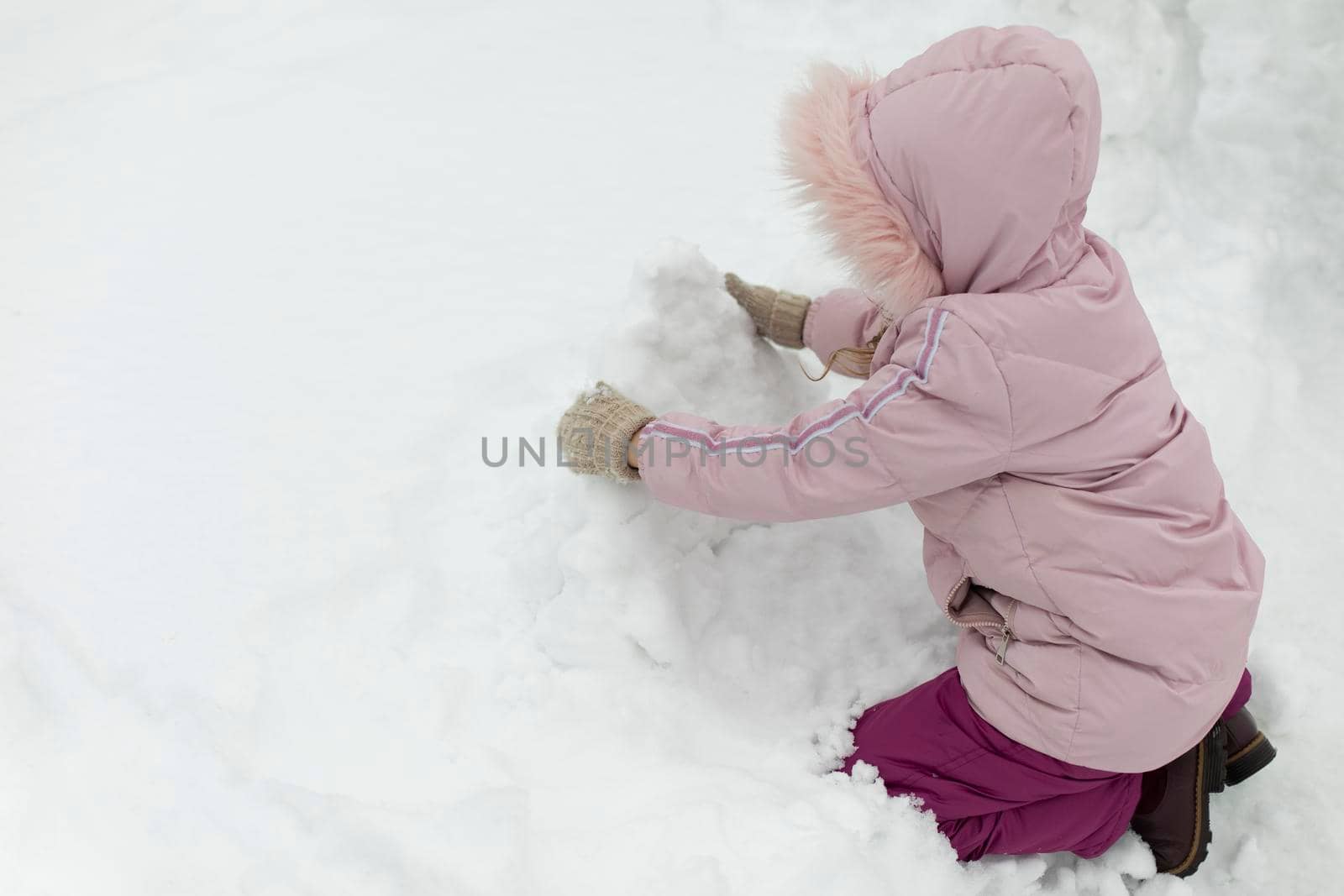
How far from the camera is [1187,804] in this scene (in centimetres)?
127

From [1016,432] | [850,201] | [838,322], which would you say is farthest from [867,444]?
[838,322]

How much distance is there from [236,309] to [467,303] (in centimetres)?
38

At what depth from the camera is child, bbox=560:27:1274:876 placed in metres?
0.95

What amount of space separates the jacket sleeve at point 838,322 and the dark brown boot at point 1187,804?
71 cm

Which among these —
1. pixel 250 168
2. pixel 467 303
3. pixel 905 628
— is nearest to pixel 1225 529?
pixel 905 628

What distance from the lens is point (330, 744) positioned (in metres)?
1.16

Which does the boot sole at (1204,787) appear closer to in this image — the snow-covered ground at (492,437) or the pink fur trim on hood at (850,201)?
the snow-covered ground at (492,437)

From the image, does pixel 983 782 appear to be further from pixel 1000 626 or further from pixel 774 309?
pixel 774 309

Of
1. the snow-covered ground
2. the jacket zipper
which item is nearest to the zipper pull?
the jacket zipper

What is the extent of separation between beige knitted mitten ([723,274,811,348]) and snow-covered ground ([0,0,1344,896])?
6cm

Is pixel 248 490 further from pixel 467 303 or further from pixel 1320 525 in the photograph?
pixel 1320 525

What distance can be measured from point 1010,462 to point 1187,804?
0.60 m

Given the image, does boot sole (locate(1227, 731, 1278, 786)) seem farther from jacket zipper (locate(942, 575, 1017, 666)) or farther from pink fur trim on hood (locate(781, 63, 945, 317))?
pink fur trim on hood (locate(781, 63, 945, 317))

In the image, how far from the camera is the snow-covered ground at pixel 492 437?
111cm
